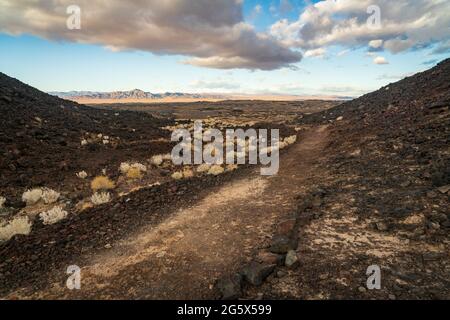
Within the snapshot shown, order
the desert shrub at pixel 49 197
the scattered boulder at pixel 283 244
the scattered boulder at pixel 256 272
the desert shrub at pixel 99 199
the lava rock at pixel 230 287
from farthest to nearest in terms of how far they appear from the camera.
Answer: the desert shrub at pixel 49 197 → the desert shrub at pixel 99 199 → the scattered boulder at pixel 283 244 → the scattered boulder at pixel 256 272 → the lava rock at pixel 230 287

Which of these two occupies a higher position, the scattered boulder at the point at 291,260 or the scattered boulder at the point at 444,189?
the scattered boulder at the point at 444,189

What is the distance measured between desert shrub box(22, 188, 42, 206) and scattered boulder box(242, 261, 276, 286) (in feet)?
31.4

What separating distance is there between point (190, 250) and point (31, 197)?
802cm

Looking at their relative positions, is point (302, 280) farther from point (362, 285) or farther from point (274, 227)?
point (274, 227)

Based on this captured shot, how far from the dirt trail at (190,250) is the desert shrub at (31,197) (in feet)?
18.8

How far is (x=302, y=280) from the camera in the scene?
6109 millimetres

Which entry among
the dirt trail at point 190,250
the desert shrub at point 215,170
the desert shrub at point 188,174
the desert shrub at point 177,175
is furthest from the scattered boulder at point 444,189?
the desert shrub at point 177,175

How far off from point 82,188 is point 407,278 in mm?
12808

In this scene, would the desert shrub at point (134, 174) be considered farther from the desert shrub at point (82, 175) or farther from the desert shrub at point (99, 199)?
the desert shrub at point (99, 199)

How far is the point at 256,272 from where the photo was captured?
6320mm

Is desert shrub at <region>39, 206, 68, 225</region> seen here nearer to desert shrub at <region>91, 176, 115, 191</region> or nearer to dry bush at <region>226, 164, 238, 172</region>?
desert shrub at <region>91, 176, 115, 191</region>

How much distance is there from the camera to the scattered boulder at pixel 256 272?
20.3 ft

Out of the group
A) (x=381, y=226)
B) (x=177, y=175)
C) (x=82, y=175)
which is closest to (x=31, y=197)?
(x=82, y=175)

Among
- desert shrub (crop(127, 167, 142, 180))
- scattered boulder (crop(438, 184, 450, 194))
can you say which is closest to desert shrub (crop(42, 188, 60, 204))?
desert shrub (crop(127, 167, 142, 180))
